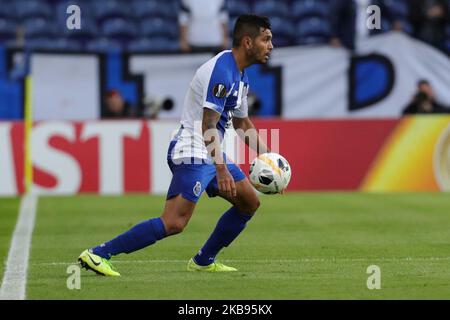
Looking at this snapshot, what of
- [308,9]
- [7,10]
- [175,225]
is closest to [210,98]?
[175,225]

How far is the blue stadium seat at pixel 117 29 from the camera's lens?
22.9m

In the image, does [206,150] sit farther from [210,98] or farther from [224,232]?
[224,232]

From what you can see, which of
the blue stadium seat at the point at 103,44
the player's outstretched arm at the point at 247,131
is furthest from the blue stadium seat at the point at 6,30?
the player's outstretched arm at the point at 247,131

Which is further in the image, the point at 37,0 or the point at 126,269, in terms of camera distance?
the point at 37,0

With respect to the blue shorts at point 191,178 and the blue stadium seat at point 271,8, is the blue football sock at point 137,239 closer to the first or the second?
the blue shorts at point 191,178

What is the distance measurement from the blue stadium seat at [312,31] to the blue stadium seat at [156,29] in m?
2.42

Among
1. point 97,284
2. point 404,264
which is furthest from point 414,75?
point 97,284

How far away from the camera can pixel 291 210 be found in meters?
15.6

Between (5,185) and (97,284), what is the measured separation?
34.2 ft

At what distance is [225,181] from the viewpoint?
28.6 ft

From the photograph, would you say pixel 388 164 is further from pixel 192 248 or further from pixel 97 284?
pixel 97 284

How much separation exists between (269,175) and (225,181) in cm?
57

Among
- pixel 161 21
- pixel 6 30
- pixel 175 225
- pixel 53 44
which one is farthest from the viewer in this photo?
pixel 161 21
